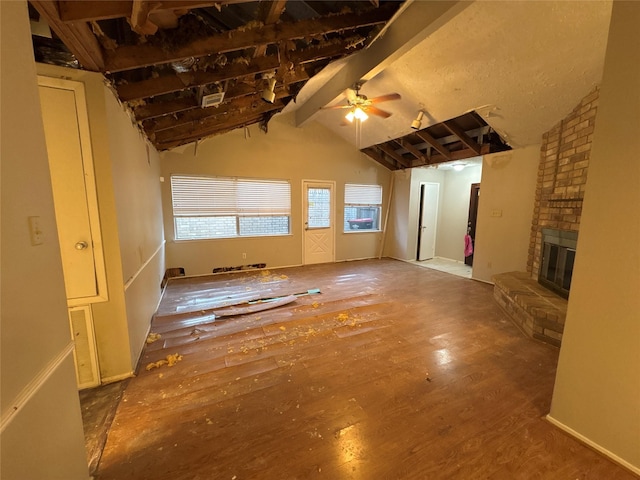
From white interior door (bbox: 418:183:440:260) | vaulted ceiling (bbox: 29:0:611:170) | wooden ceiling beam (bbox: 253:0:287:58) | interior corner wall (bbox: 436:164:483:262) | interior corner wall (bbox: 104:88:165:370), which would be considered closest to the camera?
vaulted ceiling (bbox: 29:0:611:170)

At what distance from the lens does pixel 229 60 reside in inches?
93.4

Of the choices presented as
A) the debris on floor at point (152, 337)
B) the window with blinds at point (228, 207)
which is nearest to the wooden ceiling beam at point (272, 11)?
the debris on floor at point (152, 337)

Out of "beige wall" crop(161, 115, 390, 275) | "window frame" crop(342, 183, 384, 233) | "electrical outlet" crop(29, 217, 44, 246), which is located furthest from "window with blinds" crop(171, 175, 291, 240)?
"electrical outlet" crop(29, 217, 44, 246)

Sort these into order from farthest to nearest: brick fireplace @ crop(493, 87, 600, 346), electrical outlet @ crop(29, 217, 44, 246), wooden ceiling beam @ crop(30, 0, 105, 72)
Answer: brick fireplace @ crop(493, 87, 600, 346)
wooden ceiling beam @ crop(30, 0, 105, 72)
electrical outlet @ crop(29, 217, 44, 246)

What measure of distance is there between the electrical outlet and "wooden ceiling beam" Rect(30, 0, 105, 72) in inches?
38.4

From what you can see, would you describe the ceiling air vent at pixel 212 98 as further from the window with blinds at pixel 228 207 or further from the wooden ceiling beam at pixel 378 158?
the wooden ceiling beam at pixel 378 158

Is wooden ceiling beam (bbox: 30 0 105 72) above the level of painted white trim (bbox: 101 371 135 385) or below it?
above

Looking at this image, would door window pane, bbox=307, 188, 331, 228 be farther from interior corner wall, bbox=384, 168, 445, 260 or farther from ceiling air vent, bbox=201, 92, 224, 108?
ceiling air vent, bbox=201, 92, 224, 108

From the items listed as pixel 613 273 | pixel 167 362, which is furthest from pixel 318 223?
pixel 613 273

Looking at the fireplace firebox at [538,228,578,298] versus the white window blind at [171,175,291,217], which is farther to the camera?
the white window blind at [171,175,291,217]

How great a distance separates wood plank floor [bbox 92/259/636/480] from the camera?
1.43 metres

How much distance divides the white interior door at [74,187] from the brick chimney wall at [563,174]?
458cm

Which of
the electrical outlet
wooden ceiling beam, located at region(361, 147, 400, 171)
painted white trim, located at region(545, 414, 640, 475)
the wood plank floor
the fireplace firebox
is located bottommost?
the wood plank floor

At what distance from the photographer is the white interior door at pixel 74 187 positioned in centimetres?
174
